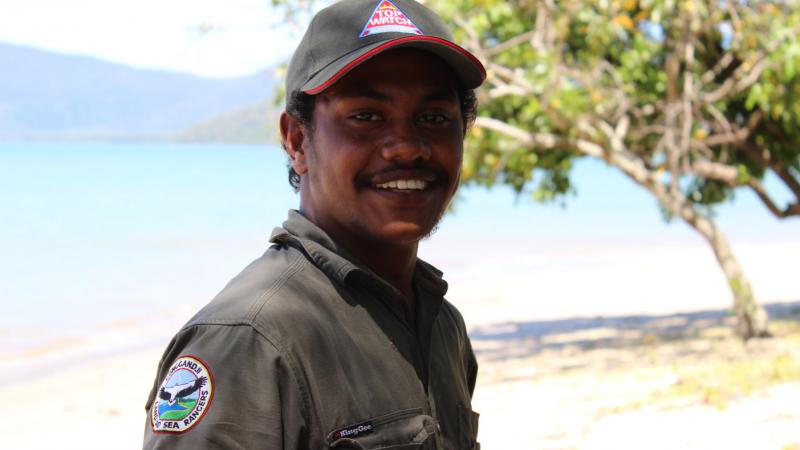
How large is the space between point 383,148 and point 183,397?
0.64 meters

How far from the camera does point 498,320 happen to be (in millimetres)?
15719

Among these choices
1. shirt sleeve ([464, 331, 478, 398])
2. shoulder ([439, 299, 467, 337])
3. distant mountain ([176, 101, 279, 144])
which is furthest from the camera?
distant mountain ([176, 101, 279, 144])

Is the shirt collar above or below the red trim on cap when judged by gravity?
below

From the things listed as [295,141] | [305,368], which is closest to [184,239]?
[295,141]

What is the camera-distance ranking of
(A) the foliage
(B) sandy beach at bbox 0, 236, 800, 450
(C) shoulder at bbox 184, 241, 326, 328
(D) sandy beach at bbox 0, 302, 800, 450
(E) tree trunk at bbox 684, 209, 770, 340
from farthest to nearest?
1. (E) tree trunk at bbox 684, 209, 770, 340
2. (A) the foliage
3. (B) sandy beach at bbox 0, 236, 800, 450
4. (D) sandy beach at bbox 0, 302, 800, 450
5. (C) shoulder at bbox 184, 241, 326, 328

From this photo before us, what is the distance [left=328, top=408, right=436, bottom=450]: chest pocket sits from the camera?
1732 mm

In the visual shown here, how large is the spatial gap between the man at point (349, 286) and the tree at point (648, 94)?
22.4 feet

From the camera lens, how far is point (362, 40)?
6.37 feet

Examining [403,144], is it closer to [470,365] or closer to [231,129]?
[470,365]

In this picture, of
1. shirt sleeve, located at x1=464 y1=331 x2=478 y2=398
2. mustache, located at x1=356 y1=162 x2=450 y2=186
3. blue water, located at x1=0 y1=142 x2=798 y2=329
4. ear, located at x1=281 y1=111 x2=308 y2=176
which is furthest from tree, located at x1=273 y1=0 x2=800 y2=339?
mustache, located at x1=356 y1=162 x2=450 y2=186

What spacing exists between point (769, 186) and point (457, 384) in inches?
2825

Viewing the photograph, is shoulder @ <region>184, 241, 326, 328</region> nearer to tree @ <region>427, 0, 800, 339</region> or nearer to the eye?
the eye

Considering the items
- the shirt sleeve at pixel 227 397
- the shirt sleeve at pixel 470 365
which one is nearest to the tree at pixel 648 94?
Answer: the shirt sleeve at pixel 470 365

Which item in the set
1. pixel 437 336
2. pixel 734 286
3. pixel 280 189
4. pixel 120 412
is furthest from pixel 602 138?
pixel 280 189
